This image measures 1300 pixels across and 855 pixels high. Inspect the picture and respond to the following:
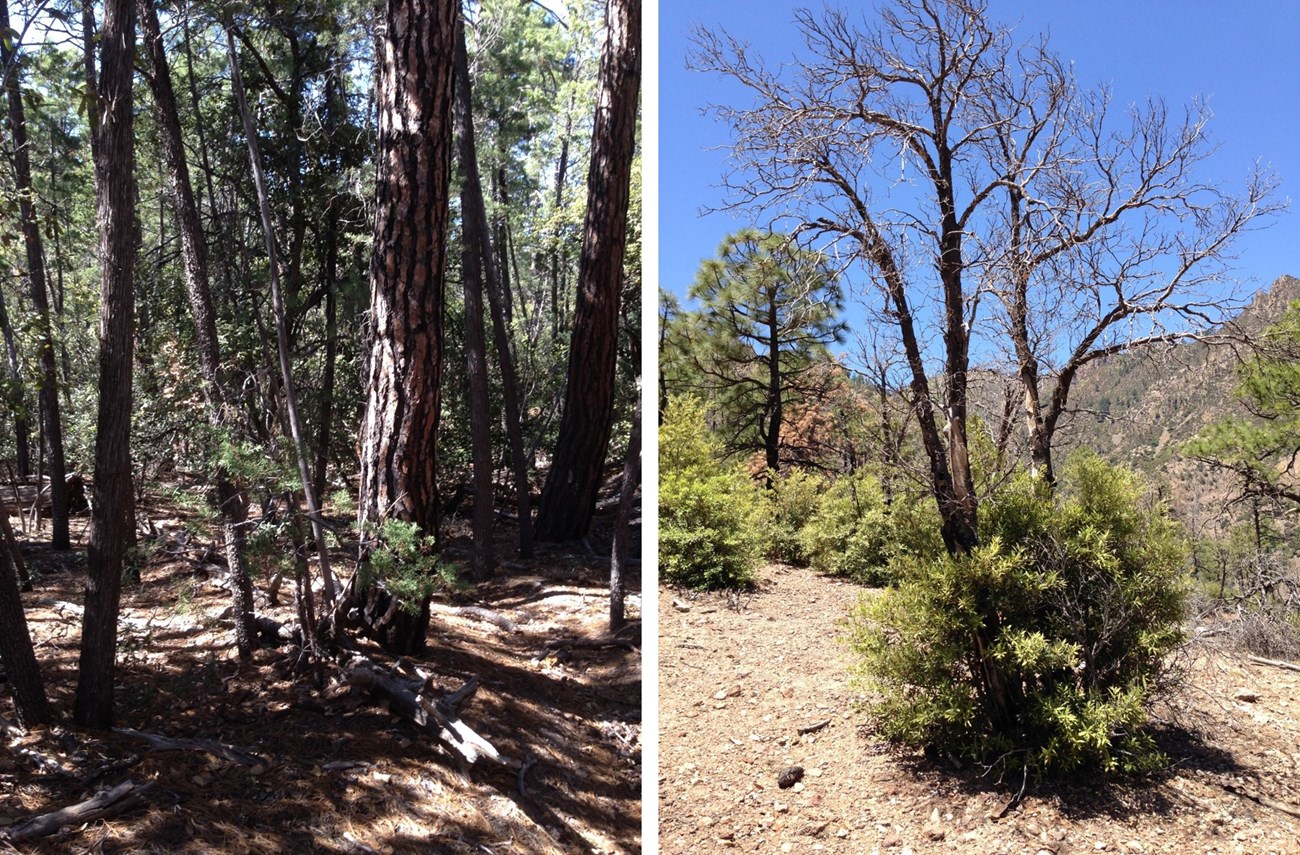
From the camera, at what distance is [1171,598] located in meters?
3.39

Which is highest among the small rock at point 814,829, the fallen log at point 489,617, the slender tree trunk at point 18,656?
the slender tree trunk at point 18,656

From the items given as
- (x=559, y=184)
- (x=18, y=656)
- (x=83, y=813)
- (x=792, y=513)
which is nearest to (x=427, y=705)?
(x=83, y=813)

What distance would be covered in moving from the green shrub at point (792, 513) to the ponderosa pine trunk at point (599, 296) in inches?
66.6

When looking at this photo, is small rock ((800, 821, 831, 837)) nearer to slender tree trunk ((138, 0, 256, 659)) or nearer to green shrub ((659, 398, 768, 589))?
slender tree trunk ((138, 0, 256, 659))

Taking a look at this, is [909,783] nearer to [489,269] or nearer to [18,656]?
[18,656]

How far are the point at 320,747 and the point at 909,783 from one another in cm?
197

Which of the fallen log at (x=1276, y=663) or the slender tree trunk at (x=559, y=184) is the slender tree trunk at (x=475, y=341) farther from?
the slender tree trunk at (x=559, y=184)

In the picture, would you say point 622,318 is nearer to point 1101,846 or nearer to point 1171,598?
point 1171,598

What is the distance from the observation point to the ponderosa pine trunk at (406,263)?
3.54 m

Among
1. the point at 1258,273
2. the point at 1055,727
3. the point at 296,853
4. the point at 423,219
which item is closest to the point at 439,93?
the point at 423,219

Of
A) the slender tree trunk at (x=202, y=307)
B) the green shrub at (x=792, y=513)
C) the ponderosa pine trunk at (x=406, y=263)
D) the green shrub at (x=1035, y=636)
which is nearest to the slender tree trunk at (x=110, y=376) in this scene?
the slender tree trunk at (x=202, y=307)

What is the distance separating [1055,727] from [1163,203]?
2.69 m

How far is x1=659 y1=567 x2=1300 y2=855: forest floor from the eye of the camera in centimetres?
301

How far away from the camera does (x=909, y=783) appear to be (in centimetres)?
331
